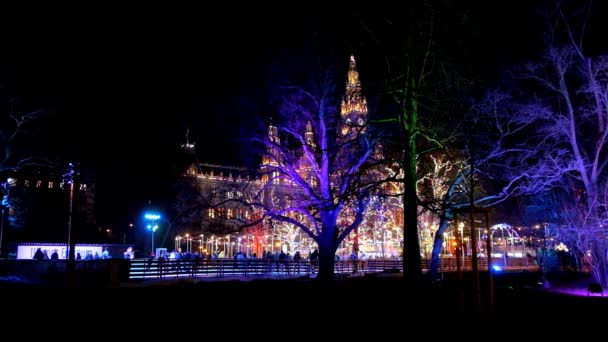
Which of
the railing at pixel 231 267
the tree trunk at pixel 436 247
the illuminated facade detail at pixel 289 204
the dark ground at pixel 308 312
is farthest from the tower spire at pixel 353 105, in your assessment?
the railing at pixel 231 267

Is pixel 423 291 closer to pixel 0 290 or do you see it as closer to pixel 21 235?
pixel 0 290

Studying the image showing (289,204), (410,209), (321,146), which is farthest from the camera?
(289,204)

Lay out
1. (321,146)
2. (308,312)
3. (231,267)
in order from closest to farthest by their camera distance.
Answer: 1. (308,312)
2. (321,146)
3. (231,267)

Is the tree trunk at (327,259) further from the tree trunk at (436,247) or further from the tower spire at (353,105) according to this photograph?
the tower spire at (353,105)

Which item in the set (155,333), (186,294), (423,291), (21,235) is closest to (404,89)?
(423,291)

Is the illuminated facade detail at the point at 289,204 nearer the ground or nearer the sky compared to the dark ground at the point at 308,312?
nearer the sky

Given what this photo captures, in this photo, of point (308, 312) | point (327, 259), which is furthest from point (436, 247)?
point (308, 312)

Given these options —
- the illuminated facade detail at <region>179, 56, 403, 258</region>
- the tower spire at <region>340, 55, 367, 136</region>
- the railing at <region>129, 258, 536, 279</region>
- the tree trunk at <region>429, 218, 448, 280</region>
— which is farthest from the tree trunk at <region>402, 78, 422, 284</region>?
the railing at <region>129, 258, 536, 279</region>

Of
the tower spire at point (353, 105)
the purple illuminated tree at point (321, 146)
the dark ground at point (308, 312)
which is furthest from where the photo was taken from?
the purple illuminated tree at point (321, 146)

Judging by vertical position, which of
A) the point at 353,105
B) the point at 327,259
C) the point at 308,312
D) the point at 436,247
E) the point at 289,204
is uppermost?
the point at 353,105

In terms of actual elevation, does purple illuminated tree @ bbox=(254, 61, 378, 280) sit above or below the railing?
above

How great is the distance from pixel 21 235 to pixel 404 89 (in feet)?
194

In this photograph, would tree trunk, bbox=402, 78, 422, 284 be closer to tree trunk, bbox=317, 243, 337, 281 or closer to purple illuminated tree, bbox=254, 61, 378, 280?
purple illuminated tree, bbox=254, 61, 378, 280

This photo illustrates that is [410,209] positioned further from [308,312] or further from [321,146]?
[321,146]
